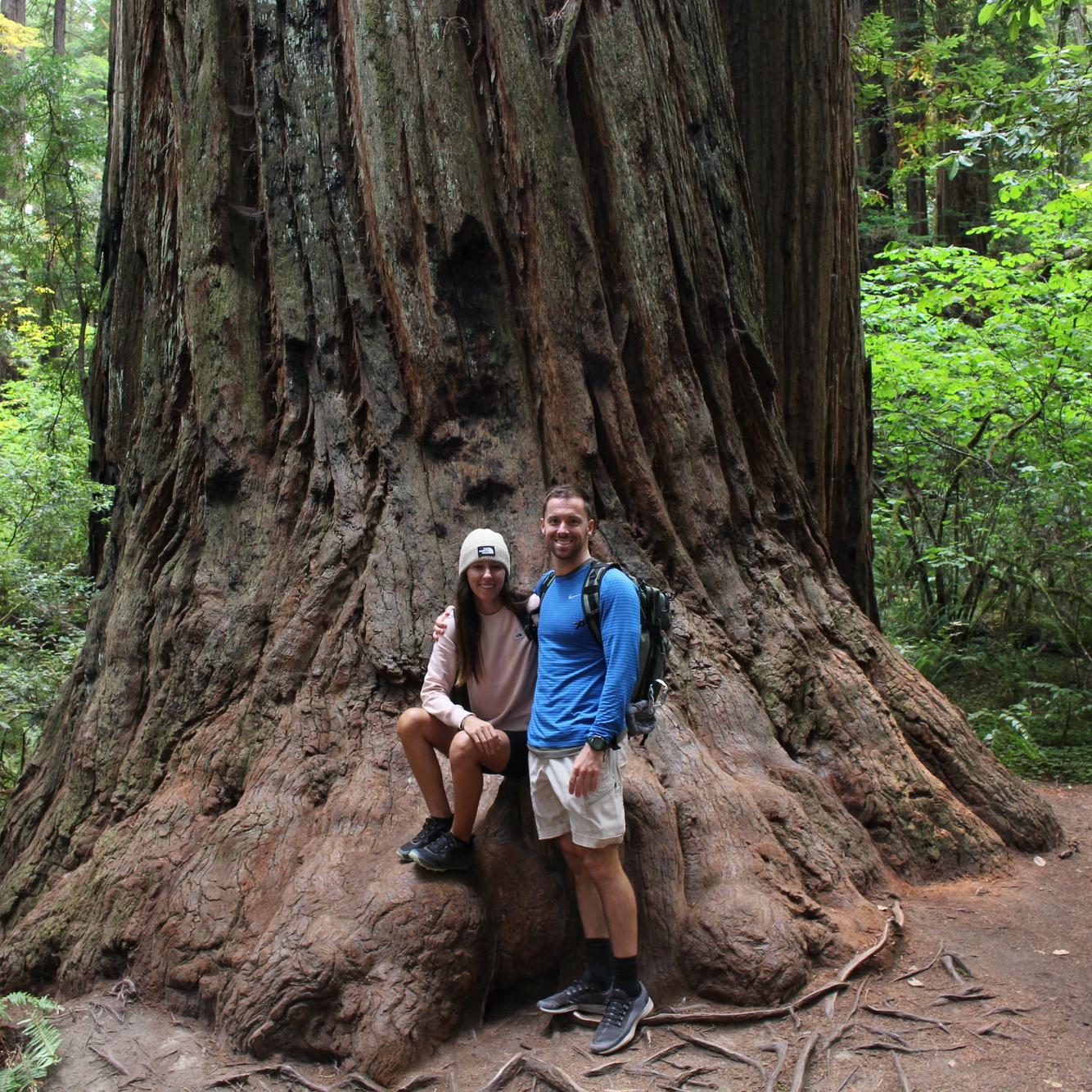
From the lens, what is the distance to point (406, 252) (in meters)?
4.81

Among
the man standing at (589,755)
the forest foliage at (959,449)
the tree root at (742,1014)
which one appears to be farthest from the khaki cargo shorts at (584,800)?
the forest foliage at (959,449)

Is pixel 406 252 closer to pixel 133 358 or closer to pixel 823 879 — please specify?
pixel 133 358

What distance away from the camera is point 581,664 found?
3580mm

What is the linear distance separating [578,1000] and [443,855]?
27.0 inches

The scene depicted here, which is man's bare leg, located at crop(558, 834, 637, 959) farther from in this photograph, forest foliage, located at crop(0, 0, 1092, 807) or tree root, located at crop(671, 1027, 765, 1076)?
forest foliage, located at crop(0, 0, 1092, 807)

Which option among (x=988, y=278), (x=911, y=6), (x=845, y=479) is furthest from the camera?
(x=911, y=6)

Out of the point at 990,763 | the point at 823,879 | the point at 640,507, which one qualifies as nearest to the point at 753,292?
the point at 640,507

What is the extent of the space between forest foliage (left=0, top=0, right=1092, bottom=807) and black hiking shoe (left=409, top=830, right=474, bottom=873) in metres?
4.12

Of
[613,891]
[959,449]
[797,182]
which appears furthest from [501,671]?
[959,449]

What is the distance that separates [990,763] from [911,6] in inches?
616

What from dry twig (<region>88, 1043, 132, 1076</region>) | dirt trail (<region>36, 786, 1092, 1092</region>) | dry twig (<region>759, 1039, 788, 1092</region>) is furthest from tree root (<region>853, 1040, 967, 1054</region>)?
dry twig (<region>88, 1043, 132, 1076</region>)

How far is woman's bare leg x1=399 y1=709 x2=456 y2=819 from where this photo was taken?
12.3 ft

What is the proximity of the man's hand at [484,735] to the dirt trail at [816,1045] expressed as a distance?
0.96m

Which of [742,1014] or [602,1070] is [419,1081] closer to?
[602,1070]
